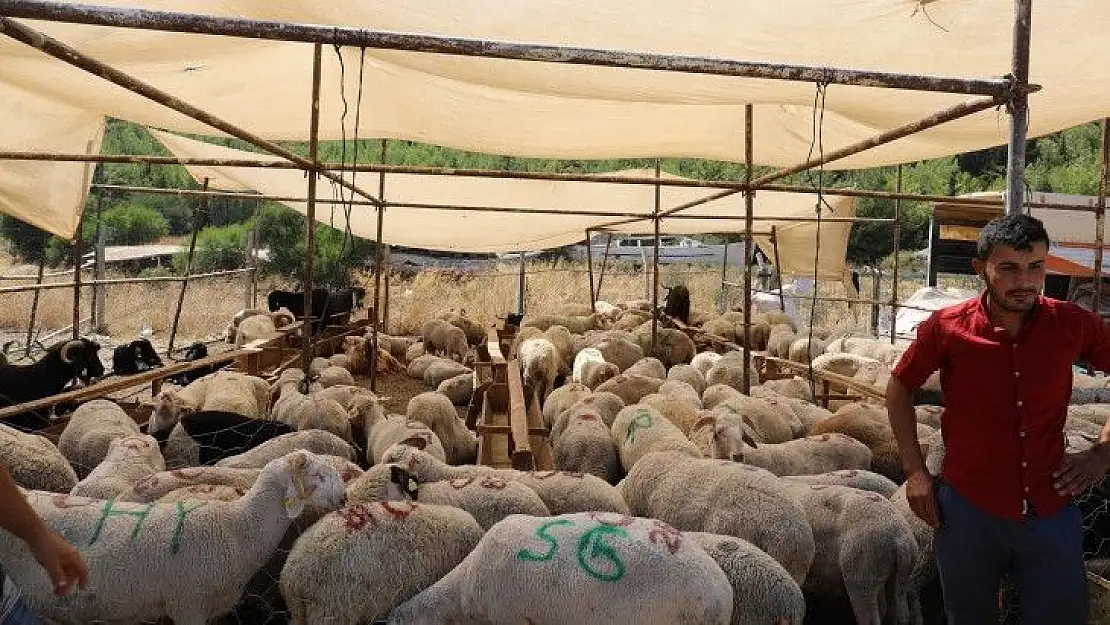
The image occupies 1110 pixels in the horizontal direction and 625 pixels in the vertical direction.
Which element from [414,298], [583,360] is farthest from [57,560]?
[414,298]

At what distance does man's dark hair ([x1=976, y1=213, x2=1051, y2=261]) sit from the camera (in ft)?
8.05

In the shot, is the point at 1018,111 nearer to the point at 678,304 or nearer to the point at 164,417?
the point at 164,417

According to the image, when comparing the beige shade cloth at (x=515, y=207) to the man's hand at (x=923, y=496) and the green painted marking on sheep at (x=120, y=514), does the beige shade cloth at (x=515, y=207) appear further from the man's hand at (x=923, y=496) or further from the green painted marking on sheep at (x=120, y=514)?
the man's hand at (x=923, y=496)

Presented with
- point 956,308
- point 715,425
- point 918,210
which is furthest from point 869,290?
point 956,308

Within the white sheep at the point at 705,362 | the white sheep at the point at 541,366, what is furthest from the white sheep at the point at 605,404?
the white sheep at the point at 705,362

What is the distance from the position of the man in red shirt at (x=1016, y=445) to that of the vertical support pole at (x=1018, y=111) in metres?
0.72

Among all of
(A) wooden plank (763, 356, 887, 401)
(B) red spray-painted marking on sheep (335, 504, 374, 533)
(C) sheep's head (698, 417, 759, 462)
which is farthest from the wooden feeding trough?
(A) wooden plank (763, 356, 887, 401)

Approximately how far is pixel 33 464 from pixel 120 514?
1.46 meters

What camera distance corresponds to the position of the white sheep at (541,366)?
962 cm

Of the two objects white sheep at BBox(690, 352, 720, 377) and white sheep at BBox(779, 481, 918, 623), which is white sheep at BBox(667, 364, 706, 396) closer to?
white sheep at BBox(690, 352, 720, 377)

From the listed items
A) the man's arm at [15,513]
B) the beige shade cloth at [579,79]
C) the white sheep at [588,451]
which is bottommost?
the white sheep at [588,451]

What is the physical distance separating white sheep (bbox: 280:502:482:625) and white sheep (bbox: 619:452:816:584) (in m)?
1.14

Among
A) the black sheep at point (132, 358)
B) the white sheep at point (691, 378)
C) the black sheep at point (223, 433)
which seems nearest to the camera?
the black sheep at point (223, 433)

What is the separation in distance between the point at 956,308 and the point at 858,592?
1.51 metres
